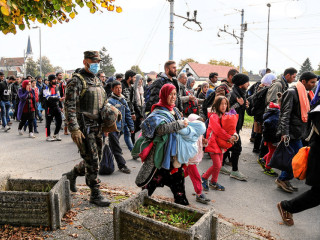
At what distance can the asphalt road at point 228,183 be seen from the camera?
4.19m

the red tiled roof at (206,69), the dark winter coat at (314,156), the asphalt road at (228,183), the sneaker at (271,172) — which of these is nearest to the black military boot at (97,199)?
the asphalt road at (228,183)

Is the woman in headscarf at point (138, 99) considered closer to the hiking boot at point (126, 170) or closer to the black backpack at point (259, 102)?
the hiking boot at point (126, 170)

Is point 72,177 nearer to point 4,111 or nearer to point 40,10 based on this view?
point 40,10

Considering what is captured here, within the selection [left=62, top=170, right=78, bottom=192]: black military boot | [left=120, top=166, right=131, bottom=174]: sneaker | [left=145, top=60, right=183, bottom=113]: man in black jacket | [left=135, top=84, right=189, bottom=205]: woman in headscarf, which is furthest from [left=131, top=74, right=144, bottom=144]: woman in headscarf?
[left=135, top=84, right=189, bottom=205]: woman in headscarf

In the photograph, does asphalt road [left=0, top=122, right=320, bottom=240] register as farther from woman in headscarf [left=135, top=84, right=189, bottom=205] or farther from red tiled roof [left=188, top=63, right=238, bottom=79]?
red tiled roof [left=188, top=63, right=238, bottom=79]

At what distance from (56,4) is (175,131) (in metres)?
2.04

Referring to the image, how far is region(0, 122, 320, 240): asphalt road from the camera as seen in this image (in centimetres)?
419

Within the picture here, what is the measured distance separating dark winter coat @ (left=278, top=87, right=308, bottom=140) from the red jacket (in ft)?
3.18

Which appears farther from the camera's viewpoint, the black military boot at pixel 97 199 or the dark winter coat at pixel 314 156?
the black military boot at pixel 97 199

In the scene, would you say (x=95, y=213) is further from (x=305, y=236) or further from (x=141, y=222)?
(x=305, y=236)

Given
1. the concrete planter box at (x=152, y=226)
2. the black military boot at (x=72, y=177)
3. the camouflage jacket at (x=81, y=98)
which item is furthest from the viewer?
the black military boot at (x=72, y=177)

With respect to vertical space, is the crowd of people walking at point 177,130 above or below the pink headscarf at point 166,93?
below

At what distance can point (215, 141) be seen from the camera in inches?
207

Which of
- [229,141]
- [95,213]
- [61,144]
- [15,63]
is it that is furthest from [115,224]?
[15,63]
